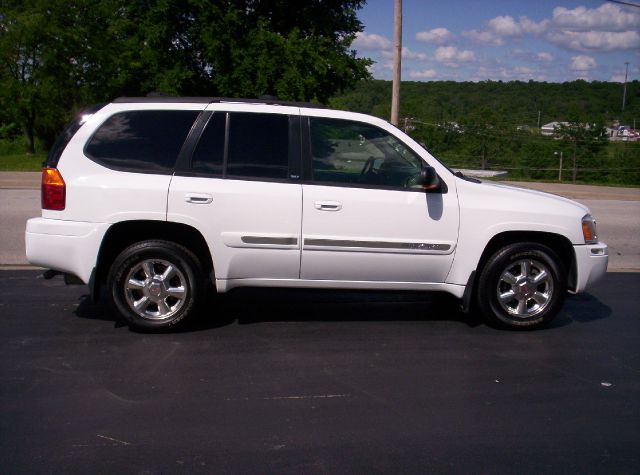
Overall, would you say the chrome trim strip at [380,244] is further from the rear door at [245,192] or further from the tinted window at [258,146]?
the tinted window at [258,146]

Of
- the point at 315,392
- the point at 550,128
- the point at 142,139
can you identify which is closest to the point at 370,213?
the point at 315,392

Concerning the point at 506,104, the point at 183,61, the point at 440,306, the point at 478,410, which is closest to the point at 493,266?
the point at 440,306

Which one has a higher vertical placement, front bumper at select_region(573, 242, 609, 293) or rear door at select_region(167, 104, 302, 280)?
rear door at select_region(167, 104, 302, 280)

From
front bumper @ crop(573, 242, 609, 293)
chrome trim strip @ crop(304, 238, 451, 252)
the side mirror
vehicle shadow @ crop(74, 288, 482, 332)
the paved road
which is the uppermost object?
the side mirror

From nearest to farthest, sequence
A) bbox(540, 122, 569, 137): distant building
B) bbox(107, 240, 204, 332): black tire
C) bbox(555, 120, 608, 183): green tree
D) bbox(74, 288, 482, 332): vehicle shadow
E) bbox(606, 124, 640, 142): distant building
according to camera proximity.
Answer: bbox(107, 240, 204, 332): black tire → bbox(74, 288, 482, 332): vehicle shadow → bbox(555, 120, 608, 183): green tree → bbox(540, 122, 569, 137): distant building → bbox(606, 124, 640, 142): distant building

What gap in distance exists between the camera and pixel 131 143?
6.00 meters

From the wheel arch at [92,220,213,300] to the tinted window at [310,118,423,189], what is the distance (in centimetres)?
111

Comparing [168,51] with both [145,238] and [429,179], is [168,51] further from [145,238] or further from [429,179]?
[429,179]

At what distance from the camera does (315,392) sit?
482 centimetres

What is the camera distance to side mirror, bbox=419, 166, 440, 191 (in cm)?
590

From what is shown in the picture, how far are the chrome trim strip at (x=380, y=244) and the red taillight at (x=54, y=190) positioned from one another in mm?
1948

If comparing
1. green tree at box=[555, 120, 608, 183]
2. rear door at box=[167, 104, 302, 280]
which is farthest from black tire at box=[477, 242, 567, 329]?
green tree at box=[555, 120, 608, 183]

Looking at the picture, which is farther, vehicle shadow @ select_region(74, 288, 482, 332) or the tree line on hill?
the tree line on hill

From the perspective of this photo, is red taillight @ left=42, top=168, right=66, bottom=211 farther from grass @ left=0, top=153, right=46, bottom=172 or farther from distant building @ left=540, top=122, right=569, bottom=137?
distant building @ left=540, top=122, right=569, bottom=137
